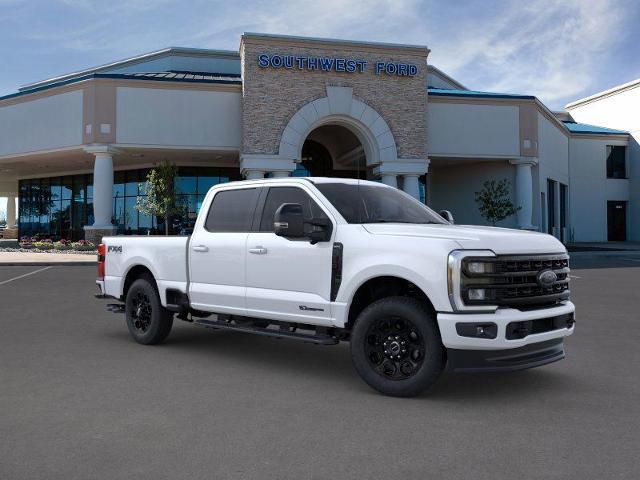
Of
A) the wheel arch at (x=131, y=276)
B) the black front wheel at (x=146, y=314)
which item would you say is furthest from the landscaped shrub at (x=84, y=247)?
the black front wheel at (x=146, y=314)

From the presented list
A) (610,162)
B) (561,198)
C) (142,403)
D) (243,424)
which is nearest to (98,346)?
(142,403)

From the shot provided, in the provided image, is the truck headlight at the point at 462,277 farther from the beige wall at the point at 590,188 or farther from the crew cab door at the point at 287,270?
the beige wall at the point at 590,188

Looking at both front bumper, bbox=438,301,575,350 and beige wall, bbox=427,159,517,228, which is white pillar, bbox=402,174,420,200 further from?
front bumper, bbox=438,301,575,350

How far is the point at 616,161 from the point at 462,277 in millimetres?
46200

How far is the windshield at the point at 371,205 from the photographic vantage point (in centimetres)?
659

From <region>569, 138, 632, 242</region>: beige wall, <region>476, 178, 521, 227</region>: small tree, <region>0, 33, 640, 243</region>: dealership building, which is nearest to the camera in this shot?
<region>0, 33, 640, 243</region>: dealership building

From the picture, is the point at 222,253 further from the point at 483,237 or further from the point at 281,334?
the point at 483,237

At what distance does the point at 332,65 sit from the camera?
29.5 metres

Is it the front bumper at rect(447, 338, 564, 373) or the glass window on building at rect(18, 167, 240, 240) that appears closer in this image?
the front bumper at rect(447, 338, 564, 373)

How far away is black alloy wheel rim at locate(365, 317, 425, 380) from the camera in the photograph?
217 inches

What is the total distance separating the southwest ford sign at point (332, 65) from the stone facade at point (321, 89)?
17cm

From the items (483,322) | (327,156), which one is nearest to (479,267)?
(483,322)

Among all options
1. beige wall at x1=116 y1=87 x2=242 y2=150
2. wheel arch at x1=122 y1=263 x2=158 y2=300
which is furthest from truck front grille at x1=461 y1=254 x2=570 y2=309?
beige wall at x1=116 y1=87 x2=242 y2=150

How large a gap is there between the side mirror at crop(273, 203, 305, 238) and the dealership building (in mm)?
19014
